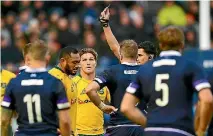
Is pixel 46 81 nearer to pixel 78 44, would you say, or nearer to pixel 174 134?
A: pixel 174 134

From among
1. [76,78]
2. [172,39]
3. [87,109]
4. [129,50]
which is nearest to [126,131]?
[129,50]

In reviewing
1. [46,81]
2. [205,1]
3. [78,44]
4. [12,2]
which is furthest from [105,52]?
[46,81]

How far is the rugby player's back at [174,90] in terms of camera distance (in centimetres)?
973

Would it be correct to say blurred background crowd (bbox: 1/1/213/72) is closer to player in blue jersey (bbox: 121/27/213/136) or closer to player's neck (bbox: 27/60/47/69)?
player's neck (bbox: 27/60/47/69)

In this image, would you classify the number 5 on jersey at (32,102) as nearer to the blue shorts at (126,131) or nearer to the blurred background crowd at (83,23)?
the blue shorts at (126,131)

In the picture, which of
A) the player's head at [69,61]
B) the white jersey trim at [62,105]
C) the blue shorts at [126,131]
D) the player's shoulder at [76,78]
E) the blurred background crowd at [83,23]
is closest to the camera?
the white jersey trim at [62,105]

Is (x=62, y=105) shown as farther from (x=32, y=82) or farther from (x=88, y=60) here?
(x=88, y=60)

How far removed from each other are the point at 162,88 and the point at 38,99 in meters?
1.41

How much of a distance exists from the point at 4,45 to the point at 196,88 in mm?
15220

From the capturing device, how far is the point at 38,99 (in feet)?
32.8

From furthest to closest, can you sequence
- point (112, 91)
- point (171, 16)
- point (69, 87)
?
point (171, 16) → point (69, 87) → point (112, 91)

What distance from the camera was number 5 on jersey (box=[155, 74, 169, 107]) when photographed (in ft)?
32.0

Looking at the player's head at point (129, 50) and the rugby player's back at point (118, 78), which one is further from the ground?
the player's head at point (129, 50)

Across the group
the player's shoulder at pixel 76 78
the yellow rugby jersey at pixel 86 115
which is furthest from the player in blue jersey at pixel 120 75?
the player's shoulder at pixel 76 78
